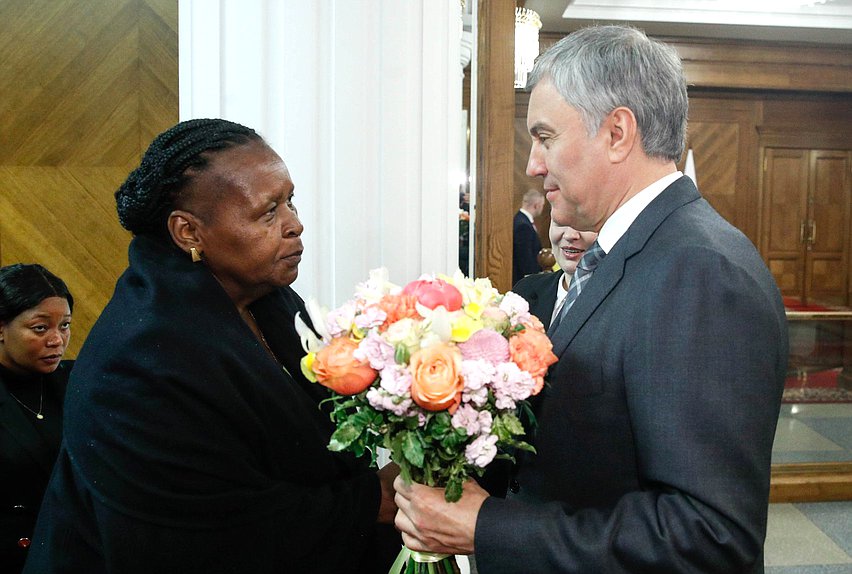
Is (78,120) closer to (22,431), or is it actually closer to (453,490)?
(22,431)

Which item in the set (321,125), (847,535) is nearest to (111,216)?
(321,125)

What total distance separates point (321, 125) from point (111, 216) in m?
1.83

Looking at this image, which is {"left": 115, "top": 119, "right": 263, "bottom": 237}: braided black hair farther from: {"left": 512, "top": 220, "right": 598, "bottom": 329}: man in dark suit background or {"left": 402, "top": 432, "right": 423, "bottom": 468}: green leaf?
{"left": 512, "top": 220, "right": 598, "bottom": 329}: man in dark suit background

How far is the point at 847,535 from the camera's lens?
4.11 metres

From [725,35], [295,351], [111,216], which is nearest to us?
[295,351]

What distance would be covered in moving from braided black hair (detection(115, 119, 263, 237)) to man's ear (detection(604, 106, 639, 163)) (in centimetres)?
68

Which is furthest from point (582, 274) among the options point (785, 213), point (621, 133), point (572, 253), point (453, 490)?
point (785, 213)

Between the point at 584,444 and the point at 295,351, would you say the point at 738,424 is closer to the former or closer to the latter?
the point at 584,444

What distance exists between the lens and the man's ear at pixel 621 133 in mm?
1276

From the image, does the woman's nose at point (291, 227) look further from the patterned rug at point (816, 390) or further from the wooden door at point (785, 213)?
the wooden door at point (785, 213)

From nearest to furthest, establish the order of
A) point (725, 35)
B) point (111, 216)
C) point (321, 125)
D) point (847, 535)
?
point (321, 125), point (111, 216), point (847, 535), point (725, 35)

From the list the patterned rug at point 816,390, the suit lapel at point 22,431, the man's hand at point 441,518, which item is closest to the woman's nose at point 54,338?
the suit lapel at point 22,431

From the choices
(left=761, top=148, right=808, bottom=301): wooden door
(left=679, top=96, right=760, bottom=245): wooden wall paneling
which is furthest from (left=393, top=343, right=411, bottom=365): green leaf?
(left=761, top=148, right=808, bottom=301): wooden door

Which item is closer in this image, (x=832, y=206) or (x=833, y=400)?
(x=833, y=400)
